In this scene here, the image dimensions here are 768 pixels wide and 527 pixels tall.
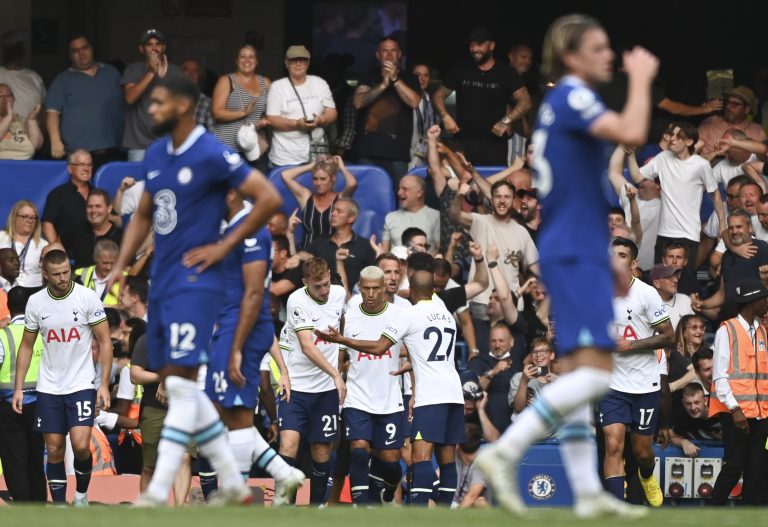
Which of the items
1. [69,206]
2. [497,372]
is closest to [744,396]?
[497,372]

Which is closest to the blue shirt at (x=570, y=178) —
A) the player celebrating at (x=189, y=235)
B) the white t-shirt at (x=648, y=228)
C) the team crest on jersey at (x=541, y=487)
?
the player celebrating at (x=189, y=235)

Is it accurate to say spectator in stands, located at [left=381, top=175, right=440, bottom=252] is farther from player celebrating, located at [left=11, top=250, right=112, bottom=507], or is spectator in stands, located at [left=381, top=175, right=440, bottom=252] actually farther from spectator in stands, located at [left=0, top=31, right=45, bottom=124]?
spectator in stands, located at [left=0, top=31, right=45, bottom=124]

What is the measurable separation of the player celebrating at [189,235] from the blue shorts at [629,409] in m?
5.92

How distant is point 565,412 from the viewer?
673cm

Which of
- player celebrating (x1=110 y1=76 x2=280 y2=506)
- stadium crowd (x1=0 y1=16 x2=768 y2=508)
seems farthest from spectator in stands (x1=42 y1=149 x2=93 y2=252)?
player celebrating (x1=110 y1=76 x2=280 y2=506)

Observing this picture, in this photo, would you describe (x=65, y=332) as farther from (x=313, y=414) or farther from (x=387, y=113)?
(x=387, y=113)

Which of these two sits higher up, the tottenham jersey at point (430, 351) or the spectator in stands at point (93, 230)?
the spectator in stands at point (93, 230)

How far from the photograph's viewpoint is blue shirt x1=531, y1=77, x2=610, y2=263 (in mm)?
6797

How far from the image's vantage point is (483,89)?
1703 centimetres

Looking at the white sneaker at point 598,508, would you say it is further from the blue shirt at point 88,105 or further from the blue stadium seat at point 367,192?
the blue shirt at point 88,105

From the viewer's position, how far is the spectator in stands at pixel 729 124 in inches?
682

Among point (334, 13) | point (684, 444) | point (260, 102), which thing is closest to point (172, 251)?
point (684, 444)

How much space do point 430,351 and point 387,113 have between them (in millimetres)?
4620

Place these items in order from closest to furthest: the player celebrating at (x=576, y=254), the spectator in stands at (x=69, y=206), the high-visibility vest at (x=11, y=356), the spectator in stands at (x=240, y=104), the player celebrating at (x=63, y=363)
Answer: the player celebrating at (x=576, y=254)
the player celebrating at (x=63, y=363)
the high-visibility vest at (x=11, y=356)
the spectator in stands at (x=69, y=206)
the spectator in stands at (x=240, y=104)
